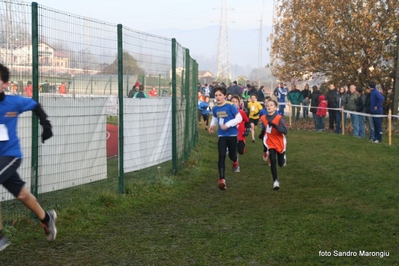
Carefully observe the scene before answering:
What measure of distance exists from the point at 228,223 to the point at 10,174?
3.11 meters

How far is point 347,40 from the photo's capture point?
27297 millimetres

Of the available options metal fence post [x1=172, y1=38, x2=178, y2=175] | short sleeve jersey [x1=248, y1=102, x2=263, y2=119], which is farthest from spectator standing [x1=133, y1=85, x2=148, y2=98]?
short sleeve jersey [x1=248, y1=102, x2=263, y2=119]

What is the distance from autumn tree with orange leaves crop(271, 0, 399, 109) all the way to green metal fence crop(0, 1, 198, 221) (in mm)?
17852

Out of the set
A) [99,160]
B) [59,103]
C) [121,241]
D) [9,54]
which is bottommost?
[121,241]

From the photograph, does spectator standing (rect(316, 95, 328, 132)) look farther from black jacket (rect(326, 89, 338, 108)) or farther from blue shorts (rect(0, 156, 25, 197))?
blue shorts (rect(0, 156, 25, 197))

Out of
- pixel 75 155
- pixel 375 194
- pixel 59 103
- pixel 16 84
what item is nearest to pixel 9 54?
pixel 16 84

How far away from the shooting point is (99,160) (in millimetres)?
9336

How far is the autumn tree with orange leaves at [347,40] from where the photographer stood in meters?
26.5

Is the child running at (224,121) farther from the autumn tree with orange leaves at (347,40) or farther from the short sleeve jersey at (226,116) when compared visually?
the autumn tree with orange leaves at (347,40)

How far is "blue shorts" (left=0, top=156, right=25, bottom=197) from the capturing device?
566 cm

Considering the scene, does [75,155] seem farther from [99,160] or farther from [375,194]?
[375,194]

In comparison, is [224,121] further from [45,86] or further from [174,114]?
[45,86]

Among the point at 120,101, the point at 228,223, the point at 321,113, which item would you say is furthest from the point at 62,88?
the point at 321,113

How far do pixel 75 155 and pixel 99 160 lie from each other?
81 cm
